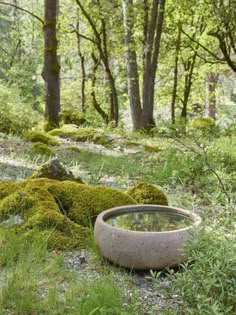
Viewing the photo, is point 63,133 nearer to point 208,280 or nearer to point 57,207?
point 57,207

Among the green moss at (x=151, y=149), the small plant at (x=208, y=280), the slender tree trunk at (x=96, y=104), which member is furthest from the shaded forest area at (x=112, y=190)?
the slender tree trunk at (x=96, y=104)

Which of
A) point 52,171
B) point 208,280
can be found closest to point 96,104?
point 52,171

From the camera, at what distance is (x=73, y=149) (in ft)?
20.8

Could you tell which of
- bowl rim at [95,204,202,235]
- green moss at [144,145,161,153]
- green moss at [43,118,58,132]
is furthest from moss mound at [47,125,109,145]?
bowl rim at [95,204,202,235]

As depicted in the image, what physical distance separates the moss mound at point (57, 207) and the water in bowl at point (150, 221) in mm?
286

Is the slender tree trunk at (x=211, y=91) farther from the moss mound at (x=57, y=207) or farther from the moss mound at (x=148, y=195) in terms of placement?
the moss mound at (x=57, y=207)

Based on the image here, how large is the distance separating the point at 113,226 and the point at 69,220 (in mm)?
499

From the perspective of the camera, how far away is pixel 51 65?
848 centimetres

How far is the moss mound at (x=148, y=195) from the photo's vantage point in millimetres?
3279

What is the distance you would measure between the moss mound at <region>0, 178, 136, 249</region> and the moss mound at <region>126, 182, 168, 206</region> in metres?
0.16

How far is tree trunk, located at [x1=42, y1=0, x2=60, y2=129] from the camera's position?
8.18 m

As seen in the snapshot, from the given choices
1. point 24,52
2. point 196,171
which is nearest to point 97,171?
point 196,171

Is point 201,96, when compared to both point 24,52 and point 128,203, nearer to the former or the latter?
point 24,52

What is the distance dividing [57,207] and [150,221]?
712 mm
